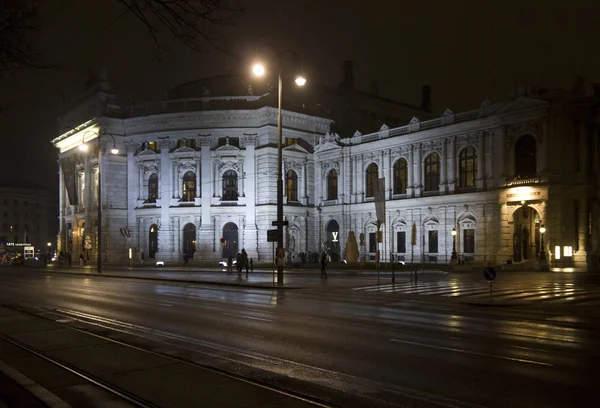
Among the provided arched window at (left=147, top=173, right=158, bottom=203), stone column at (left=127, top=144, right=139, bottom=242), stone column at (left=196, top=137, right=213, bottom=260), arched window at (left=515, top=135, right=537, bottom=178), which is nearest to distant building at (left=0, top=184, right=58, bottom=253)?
stone column at (left=127, top=144, right=139, bottom=242)

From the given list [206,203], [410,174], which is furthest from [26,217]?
[410,174]

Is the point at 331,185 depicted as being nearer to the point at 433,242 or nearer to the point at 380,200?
the point at 433,242

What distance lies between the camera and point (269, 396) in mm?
8188

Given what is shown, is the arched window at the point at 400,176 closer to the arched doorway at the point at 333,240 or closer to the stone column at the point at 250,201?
the arched doorway at the point at 333,240

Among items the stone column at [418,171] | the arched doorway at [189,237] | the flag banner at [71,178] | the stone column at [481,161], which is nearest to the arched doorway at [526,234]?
the stone column at [481,161]

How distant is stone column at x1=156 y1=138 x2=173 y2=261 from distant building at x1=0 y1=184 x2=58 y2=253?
8091cm

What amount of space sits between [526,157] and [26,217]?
127 metres

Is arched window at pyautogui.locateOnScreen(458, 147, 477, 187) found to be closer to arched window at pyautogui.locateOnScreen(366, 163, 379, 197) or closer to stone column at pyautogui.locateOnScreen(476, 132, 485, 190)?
stone column at pyautogui.locateOnScreen(476, 132, 485, 190)

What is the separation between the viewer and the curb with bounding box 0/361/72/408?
7698 millimetres

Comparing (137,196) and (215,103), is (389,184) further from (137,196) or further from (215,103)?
(137,196)

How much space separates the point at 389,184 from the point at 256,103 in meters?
17.0

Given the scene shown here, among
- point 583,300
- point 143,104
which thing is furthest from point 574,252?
point 143,104

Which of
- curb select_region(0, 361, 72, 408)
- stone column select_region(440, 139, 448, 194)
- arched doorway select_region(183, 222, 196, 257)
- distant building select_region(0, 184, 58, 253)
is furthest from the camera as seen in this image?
distant building select_region(0, 184, 58, 253)

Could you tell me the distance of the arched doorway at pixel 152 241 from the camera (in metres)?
67.6
